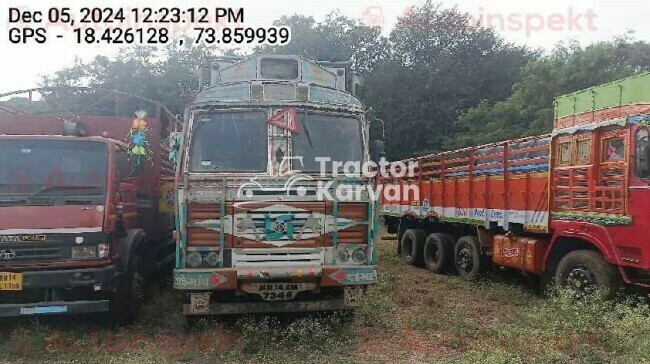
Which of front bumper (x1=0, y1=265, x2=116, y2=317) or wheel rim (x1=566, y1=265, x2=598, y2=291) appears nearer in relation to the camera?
front bumper (x1=0, y1=265, x2=116, y2=317)

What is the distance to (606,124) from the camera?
660cm

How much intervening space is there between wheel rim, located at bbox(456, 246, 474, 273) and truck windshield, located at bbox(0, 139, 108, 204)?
21.4 feet

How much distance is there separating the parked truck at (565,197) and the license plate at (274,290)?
141 inches

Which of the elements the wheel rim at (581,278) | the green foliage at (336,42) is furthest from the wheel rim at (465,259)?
the green foliage at (336,42)

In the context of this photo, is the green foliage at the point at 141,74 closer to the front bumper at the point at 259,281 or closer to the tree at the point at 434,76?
the tree at the point at 434,76

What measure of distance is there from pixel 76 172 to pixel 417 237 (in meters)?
7.63

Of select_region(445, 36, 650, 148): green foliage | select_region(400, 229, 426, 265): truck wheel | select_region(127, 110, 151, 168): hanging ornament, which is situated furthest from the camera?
select_region(445, 36, 650, 148): green foliage

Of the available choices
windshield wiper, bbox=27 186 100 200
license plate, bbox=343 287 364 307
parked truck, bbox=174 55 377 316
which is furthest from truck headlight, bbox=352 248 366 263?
windshield wiper, bbox=27 186 100 200

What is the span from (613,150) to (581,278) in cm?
167

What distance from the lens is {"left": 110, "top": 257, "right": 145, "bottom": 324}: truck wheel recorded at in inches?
247

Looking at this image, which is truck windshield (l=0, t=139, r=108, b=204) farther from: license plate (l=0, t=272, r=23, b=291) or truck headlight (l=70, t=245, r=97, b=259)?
license plate (l=0, t=272, r=23, b=291)

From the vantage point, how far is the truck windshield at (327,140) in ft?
19.9

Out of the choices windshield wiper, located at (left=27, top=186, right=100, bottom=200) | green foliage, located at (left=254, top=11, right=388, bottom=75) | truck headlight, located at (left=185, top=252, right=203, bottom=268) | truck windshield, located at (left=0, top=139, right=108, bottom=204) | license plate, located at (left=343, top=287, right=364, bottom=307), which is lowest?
license plate, located at (left=343, top=287, right=364, bottom=307)

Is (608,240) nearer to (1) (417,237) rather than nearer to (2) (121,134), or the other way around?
(1) (417,237)
